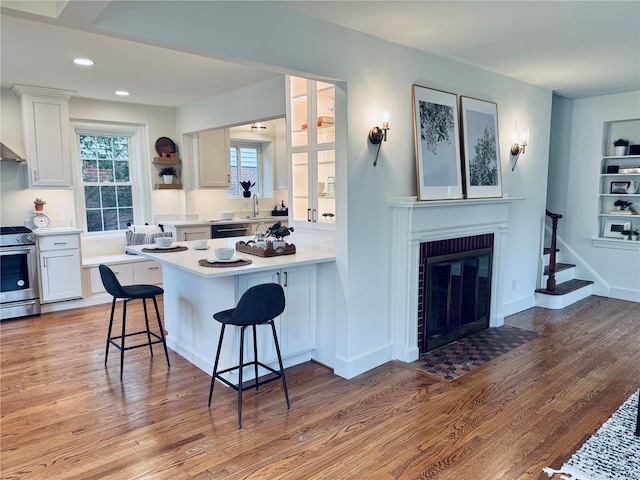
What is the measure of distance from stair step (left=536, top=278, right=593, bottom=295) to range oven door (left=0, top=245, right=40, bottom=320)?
19.4 feet

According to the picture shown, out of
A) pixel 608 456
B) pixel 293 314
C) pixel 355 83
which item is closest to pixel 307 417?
pixel 293 314

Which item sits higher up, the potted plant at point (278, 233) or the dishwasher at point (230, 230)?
the potted plant at point (278, 233)

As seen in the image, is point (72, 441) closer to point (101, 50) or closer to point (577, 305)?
point (101, 50)

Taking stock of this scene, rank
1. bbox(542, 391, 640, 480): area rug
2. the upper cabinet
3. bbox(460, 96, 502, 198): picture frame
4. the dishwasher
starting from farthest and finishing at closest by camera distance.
Answer: 1. the dishwasher
2. the upper cabinet
3. bbox(460, 96, 502, 198): picture frame
4. bbox(542, 391, 640, 480): area rug

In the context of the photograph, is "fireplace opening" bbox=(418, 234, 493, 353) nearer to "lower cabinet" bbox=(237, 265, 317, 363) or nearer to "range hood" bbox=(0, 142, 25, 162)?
"lower cabinet" bbox=(237, 265, 317, 363)

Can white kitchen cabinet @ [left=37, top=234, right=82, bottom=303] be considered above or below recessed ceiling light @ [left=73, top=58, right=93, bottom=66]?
below

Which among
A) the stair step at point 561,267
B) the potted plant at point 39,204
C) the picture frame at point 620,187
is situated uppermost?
the picture frame at point 620,187

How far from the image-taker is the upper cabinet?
4.93m

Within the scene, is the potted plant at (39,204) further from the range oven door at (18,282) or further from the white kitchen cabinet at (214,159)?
the white kitchen cabinet at (214,159)

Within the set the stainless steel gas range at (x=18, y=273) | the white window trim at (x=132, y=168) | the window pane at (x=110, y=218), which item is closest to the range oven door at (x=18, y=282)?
the stainless steel gas range at (x=18, y=273)

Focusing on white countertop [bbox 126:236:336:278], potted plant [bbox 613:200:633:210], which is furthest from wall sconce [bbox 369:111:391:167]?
potted plant [bbox 613:200:633:210]

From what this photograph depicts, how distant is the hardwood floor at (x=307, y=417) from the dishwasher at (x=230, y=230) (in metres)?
2.70

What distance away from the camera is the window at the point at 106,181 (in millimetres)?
5914

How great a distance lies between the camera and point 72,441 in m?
2.49
